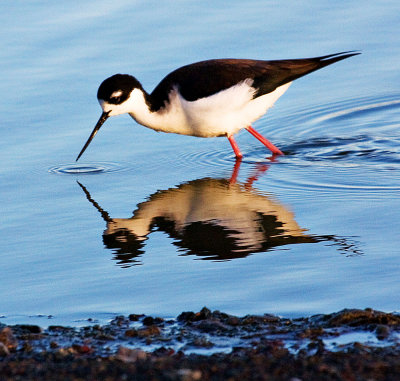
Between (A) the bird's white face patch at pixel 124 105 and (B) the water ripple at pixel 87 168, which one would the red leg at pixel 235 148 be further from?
(B) the water ripple at pixel 87 168

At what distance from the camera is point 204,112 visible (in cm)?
820

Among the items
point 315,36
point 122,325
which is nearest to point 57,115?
point 315,36

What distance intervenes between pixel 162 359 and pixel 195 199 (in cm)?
327

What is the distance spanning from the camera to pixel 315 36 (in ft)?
34.1

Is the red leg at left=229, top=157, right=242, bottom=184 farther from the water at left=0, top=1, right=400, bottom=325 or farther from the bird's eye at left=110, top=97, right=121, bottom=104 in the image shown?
the bird's eye at left=110, top=97, right=121, bottom=104

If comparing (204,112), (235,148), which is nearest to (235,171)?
(235,148)

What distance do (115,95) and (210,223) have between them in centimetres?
221

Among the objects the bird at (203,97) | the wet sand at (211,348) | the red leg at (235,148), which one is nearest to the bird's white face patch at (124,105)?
the bird at (203,97)

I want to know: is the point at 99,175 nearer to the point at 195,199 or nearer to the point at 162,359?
the point at 195,199

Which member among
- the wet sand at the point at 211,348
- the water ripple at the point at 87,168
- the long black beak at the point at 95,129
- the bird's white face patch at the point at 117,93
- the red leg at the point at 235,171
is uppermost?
the bird's white face patch at the point at 117,93

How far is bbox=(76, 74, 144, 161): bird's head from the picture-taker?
8203 mm

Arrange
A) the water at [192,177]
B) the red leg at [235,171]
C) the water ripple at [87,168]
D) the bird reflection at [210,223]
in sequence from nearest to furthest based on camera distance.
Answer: the water at [192,177] < the bird reflection at [210,223] < the red leg at [235,171] < the water ripple at [87,168]

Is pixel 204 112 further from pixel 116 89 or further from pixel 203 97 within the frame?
pixel 116 89

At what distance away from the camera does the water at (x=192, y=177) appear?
544cm
